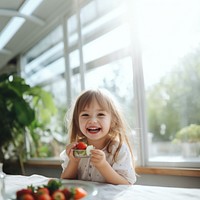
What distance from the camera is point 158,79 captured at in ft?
6.84

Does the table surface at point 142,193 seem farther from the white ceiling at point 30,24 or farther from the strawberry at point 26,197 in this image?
the white ceiling at point 30,24

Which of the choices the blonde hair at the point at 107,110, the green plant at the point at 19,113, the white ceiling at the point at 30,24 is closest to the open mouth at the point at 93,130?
the blonde hair at the point at 107,110

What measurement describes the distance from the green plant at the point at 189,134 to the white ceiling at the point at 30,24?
1845mm

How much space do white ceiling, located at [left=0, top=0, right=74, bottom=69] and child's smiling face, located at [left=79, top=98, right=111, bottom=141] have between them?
1922 millimetres

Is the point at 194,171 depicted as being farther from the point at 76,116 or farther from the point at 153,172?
the point at 76,116

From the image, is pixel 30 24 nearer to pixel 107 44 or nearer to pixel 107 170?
pixel 107 44

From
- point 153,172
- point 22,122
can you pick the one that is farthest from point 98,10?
point 153,172

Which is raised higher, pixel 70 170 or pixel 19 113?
pixel 19 113

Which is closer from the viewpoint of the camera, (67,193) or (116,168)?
(67,193)

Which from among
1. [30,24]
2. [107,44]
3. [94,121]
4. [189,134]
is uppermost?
[30,24]

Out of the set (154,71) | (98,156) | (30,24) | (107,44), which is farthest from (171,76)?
(30,24)

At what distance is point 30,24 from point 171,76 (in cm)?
220

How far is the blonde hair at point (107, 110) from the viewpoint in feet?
4.66

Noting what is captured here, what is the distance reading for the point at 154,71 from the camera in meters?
2.10
